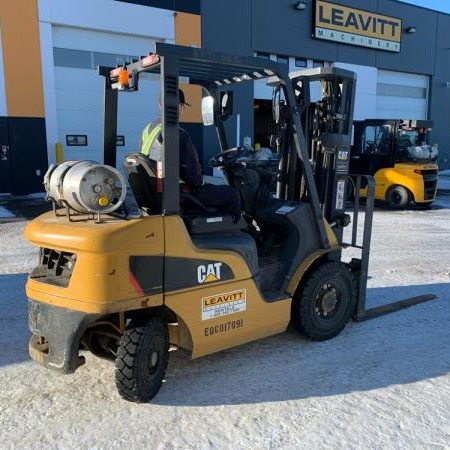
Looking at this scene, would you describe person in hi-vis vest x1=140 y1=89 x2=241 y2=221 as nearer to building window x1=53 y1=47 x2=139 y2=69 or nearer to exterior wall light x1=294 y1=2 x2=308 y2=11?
building window x1=53 y1=47 x2=139 y2=69

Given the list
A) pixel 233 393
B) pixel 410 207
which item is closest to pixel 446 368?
pixel 233 393

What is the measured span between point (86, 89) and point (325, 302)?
44.0 feet

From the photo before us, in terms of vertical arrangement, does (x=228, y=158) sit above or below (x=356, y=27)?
below

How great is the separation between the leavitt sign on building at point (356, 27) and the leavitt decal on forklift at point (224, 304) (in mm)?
18745

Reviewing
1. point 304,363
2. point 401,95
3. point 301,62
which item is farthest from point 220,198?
point 401,95

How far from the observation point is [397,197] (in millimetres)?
13023

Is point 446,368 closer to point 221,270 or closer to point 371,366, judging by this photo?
point 371,366

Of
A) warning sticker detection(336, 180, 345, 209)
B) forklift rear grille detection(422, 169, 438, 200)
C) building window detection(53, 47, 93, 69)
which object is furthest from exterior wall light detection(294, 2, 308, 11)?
warning sticker detection(336, 180, 345, 209)

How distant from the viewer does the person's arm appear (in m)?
3.48

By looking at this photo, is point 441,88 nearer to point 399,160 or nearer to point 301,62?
point 301,62

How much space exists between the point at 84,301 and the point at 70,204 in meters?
0.64

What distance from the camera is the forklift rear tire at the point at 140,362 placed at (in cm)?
321

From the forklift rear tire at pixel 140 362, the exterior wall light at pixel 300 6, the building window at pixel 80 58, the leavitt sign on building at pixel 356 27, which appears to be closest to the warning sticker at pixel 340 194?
the forklift rear tire at pixel 140 362

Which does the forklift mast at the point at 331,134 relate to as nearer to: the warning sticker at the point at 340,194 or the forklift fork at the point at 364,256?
the warning sticker at the point at 340,194
